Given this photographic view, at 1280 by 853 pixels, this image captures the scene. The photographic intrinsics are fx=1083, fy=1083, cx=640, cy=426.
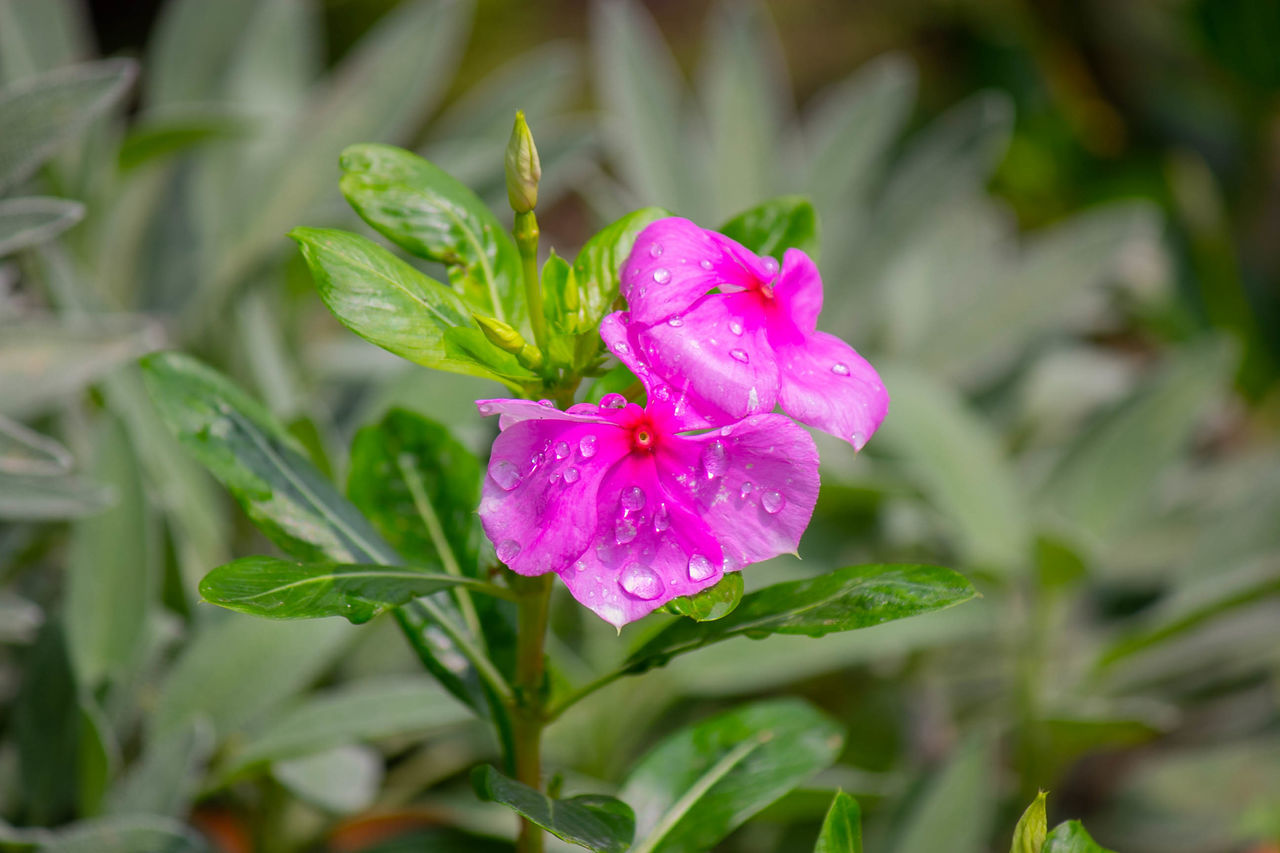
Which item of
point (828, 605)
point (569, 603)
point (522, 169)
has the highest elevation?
point (522, 169)

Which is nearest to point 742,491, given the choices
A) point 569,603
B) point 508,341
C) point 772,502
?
point 772,502

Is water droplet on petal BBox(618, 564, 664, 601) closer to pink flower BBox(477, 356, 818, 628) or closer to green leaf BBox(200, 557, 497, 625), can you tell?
pink flower BBox(477, 356, 818, 628)

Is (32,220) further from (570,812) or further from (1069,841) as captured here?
(1069,841)

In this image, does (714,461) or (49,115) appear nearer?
(714,461)

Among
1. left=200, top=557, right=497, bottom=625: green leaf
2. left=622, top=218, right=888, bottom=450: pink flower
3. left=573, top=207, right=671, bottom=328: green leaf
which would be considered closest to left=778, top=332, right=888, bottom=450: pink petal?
left=622, top=218, right=888, bottom=450: pink flower

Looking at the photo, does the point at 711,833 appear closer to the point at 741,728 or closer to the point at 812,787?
the point at 741,728

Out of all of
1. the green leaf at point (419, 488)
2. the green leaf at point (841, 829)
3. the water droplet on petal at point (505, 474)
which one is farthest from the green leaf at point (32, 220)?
the green leaf at point (841, 829)
